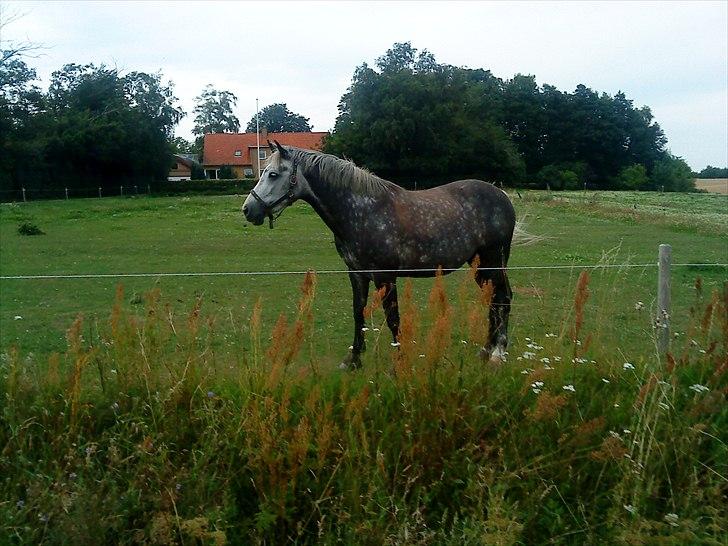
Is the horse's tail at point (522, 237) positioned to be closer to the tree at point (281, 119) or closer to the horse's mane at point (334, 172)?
the horse's mane at point (334, 172)

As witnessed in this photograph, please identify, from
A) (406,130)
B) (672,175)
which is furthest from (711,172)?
(406,130)

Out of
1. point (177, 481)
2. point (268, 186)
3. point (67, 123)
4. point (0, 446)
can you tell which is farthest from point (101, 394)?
point (67, 123)

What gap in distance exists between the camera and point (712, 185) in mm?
42375

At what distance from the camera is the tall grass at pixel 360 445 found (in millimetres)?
3094

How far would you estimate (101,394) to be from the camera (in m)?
3.81

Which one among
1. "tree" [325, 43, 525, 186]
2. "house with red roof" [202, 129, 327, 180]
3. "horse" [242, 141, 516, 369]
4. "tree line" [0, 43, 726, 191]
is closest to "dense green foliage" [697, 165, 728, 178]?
"tree line" [0, 43, 726, 191]

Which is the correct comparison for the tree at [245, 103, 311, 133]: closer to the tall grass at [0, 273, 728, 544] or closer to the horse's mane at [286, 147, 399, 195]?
the horse's mane at [286, 147, 399, 195]

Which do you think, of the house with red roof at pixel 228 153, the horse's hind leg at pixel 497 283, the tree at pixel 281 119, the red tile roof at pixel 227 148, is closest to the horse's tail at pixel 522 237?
the horse's hind leg at pixel 497 283

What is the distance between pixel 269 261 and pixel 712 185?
1491 inches

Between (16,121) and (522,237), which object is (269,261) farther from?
(16,121)

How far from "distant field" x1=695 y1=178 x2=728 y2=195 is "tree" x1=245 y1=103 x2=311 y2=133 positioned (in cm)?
4440

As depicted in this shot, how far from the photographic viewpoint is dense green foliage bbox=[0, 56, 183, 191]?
40.8 m

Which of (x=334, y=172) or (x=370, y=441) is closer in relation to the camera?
(x=370, y=441)

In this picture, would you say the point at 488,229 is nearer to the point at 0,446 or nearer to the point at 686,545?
the point at 686,545
